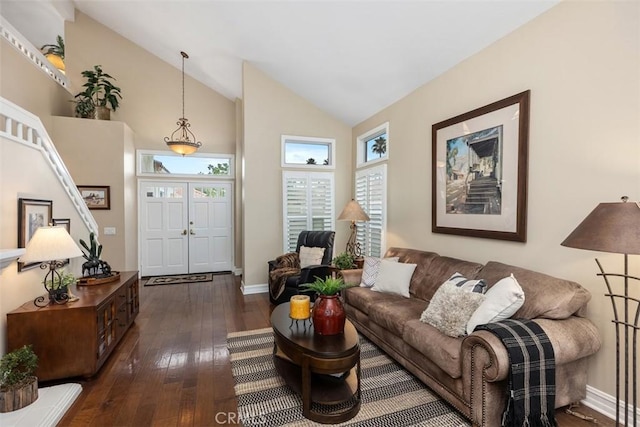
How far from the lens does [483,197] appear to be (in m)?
2.91

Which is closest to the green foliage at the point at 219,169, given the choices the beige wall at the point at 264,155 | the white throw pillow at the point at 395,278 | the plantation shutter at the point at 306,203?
the beige wall at the point at 264,155

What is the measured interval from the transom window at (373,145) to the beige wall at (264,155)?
3.02ft

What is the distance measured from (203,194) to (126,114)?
2.10m

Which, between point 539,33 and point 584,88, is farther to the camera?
point 539,33

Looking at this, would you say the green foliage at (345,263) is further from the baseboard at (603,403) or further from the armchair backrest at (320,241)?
the baseboard at (603,403)

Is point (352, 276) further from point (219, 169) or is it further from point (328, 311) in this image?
point (219, 169)

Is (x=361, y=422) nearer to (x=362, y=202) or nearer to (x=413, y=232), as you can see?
(x=413, y=232)

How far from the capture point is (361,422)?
Result: 6.51 ft

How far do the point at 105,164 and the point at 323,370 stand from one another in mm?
5255

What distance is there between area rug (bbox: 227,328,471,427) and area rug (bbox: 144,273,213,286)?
3452 mm

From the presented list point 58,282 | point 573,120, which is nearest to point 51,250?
point 58,282

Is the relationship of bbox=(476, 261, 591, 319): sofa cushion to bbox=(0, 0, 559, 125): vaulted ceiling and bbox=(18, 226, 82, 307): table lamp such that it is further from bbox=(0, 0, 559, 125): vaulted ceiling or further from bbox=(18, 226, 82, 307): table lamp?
bbox=(18, 226, 82, 307): table lamp

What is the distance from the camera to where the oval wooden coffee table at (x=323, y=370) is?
6.46ft

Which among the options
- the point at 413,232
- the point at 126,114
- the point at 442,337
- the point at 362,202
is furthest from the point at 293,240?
the point at 126,114
